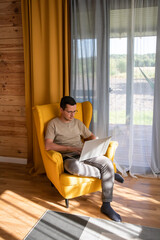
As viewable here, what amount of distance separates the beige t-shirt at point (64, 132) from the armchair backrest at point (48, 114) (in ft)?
0.46

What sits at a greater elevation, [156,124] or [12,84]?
[12,84]

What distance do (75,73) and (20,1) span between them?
1.26m

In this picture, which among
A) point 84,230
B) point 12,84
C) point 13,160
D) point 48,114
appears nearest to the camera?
point 84,230

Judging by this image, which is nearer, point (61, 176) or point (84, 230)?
point (84, 230)

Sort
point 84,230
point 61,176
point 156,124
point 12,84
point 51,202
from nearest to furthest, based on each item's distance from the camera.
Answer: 1. point 84,230
2. point 61,176
3. point 51,202
4. point 156,124
5. point 12,84

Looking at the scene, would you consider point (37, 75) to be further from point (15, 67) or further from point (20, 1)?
point (20, 1)

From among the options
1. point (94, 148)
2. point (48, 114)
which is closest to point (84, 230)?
point (94, 148)

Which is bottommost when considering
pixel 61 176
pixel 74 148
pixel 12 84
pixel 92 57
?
pixel 61 176

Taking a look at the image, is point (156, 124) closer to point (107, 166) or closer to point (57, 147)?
point (107, 166)

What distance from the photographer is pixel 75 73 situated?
3473 millimetres

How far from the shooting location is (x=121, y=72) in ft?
11.0

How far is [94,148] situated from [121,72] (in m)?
1.26

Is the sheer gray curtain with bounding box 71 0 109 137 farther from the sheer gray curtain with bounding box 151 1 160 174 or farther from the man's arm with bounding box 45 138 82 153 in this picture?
the man's arm with bounding box 45 138 82 153

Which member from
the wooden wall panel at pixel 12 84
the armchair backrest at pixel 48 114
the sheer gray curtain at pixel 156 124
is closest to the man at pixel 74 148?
the armchair backrest at pixel 48 114
